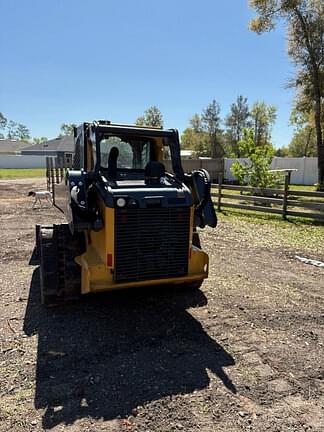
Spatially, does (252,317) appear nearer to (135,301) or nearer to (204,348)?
(204,348)

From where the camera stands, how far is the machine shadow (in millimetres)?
2762

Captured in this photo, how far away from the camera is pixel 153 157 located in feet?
17.1

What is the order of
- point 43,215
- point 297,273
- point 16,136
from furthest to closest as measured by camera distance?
point 16,136 < point 43,215 < point 297,273

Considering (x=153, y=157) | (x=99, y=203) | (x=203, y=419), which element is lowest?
(x=203, y=419)

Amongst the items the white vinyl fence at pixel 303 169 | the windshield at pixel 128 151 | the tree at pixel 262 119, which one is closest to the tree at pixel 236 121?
the tree at pixel 262 119

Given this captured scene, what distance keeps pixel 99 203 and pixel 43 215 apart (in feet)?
25.7

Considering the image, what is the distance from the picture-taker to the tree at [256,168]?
47.6 ft

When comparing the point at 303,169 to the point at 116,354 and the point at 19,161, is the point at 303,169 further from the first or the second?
the point at 19,161

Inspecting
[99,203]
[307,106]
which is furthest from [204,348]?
[307,106]

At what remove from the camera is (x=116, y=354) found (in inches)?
134

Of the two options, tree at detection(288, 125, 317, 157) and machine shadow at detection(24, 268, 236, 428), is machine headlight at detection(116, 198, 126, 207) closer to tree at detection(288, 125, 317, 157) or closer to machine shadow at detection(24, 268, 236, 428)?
machine shadow at detection(24, 268, 236, 428)

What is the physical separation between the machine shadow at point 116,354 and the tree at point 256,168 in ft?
35.1

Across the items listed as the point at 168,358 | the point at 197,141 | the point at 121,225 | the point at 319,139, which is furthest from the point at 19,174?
the point at 168,358

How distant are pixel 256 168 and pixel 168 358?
12.4 meters
